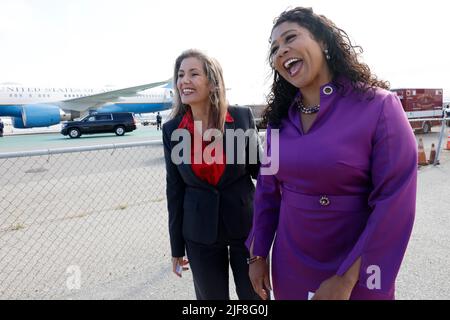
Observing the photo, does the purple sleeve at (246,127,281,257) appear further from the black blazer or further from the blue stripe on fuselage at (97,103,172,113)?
the blue stripe on fuselage at (97,103,172,113)

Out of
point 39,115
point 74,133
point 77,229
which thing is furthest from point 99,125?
point 77,229

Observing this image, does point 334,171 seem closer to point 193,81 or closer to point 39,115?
point 193,81

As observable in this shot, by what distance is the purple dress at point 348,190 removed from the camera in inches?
46.2

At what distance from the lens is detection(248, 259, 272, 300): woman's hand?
1.72 meters

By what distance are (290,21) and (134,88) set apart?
2795cm

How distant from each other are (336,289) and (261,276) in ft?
1.76

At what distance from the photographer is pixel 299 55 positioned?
1372mm

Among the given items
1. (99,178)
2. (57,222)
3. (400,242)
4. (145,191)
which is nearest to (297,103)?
(400,242)

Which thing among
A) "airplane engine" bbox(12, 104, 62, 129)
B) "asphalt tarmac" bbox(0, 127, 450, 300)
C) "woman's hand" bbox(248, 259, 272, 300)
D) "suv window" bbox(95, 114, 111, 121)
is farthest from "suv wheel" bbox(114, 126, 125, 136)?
"woman's hand" bbox(248, 259, 272, 300)

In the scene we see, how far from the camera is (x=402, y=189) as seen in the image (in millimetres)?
1157

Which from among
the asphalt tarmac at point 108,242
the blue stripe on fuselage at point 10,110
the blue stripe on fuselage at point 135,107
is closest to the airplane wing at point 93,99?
the blue stripe on fuselage at point 135,107

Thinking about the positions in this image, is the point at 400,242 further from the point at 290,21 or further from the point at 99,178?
the point at 99,178

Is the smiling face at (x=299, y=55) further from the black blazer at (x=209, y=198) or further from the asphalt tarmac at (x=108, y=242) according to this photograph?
the asphalt tarmac at (x=108, y=242)

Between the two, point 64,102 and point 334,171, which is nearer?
point 334,171
